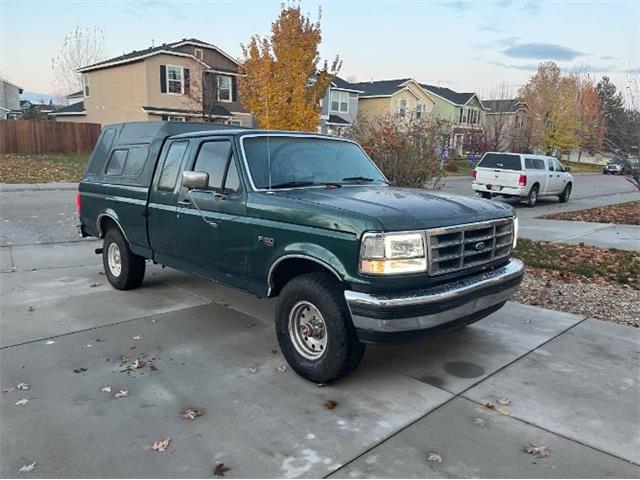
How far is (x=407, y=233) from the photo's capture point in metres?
3.66

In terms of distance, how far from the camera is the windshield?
15.4 ft

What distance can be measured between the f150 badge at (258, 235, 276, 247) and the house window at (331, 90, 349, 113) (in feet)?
127

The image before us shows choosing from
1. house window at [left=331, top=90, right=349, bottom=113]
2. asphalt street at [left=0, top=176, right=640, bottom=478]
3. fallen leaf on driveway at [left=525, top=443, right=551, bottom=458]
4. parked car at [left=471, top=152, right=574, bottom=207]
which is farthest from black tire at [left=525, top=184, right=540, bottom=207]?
house window at [left=331, top=90, right=349, bottom=113]

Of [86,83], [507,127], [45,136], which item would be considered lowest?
[45,136]

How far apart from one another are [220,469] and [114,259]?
15.0ft

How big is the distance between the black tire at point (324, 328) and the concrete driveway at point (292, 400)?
0.16 meters

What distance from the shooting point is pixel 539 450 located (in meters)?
3.17

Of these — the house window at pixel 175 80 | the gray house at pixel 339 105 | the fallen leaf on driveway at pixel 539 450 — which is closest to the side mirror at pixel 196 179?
the fallen leaf on driveway at pixel 539 450

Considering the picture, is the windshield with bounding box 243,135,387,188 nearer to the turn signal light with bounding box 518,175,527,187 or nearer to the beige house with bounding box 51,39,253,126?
the turn signal light with bounding box 518,175,527,187

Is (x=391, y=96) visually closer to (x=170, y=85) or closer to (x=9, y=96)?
(x=170, y=85)

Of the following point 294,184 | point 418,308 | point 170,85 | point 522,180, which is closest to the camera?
point 418,308

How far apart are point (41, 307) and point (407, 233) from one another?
4.47 metres

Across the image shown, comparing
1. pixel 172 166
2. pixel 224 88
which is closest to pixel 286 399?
pixel 172 166

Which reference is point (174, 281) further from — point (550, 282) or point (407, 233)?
point (550, 282)
